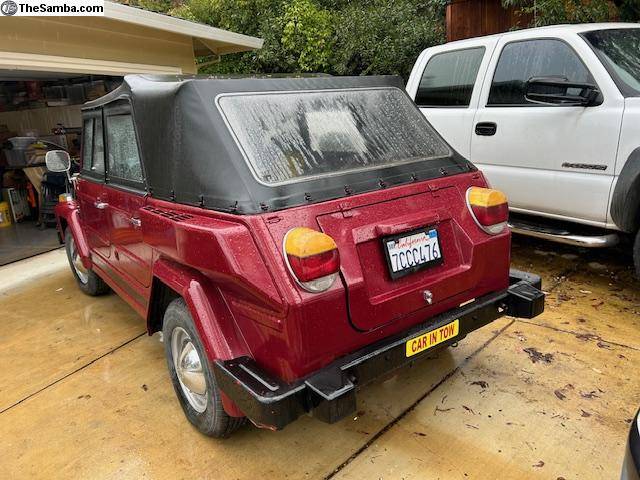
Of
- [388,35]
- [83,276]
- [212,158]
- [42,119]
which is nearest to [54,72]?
[42,119]

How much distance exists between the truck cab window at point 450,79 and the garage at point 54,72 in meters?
3.89

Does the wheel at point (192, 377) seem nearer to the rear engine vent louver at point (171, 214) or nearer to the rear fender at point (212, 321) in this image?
the rear fender at point (212, 321)

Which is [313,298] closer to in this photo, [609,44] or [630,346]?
[630,346]

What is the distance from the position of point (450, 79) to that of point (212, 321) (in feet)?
12.6

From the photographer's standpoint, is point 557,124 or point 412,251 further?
point 557,124

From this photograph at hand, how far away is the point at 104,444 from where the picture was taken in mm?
2771

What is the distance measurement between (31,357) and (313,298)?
294 centimetres

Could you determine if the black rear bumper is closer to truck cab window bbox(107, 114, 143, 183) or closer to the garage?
truck cab window bbox(107, 114, 143, 183)

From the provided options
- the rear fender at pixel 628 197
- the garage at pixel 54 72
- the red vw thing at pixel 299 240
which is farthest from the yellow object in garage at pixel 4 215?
the rear fender at pixel 628 197

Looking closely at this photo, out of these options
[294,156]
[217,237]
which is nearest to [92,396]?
[217,237]

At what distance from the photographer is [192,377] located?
2664 mm

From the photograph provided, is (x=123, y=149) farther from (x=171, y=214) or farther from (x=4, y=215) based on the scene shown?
(x=4, y=215)

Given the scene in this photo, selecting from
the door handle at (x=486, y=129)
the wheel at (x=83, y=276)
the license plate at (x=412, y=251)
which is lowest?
the wheel at (x=83, y=276)

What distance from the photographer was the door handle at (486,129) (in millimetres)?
4500
